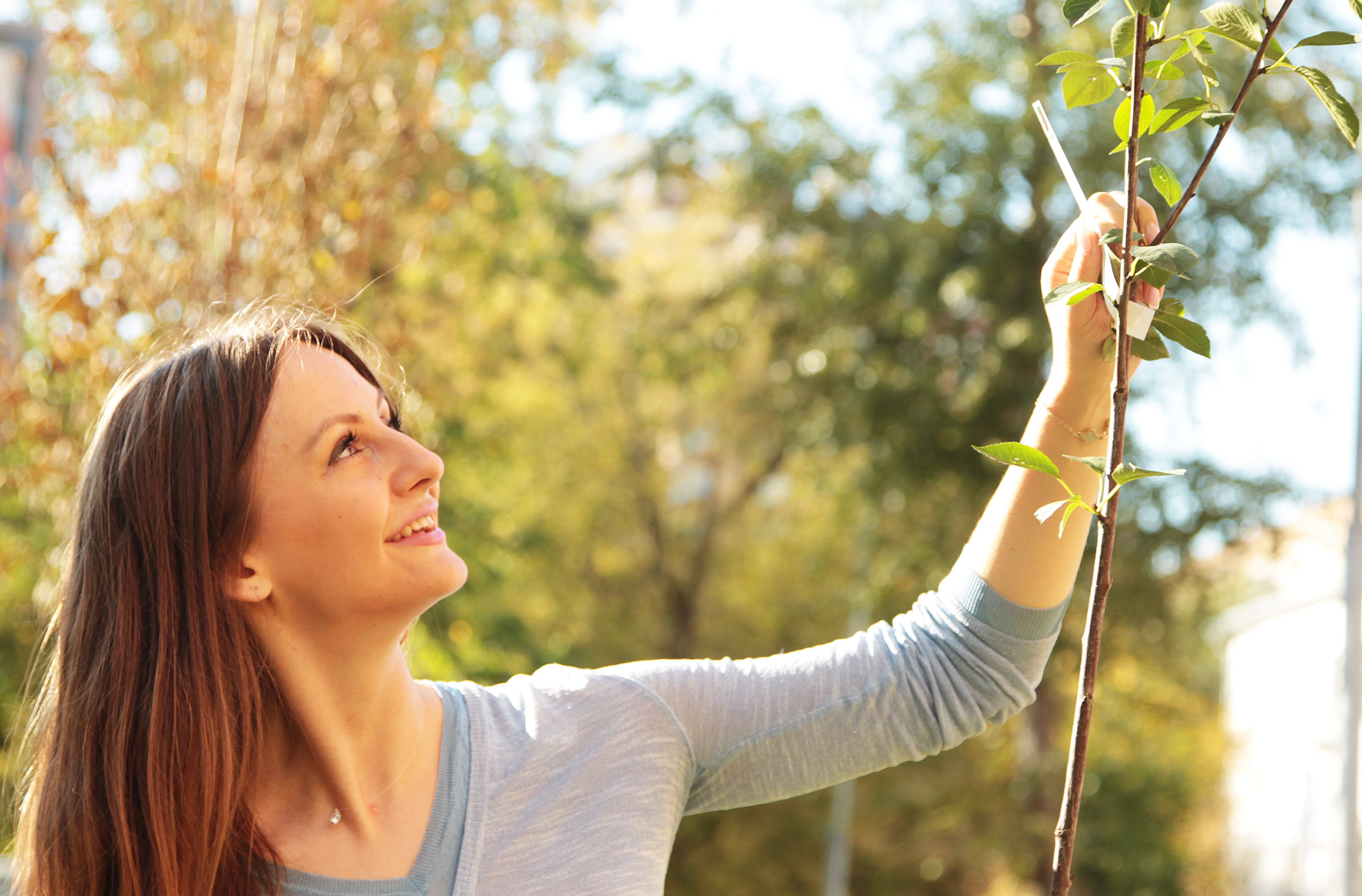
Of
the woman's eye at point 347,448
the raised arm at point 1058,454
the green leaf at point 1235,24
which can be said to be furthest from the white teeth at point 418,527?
the green leaf at point 1235,24

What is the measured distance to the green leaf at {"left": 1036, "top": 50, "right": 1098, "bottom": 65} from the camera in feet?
3.59

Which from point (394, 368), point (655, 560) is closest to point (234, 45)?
point (394, 368)

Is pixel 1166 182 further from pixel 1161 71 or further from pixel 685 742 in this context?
pixel 685 742

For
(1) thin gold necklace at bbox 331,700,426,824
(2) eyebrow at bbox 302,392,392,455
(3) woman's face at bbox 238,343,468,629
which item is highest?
(2) eyebrow at bbox 302,392,392,455

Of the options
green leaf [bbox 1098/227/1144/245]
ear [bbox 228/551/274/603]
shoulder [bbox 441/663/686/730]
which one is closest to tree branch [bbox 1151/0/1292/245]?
green leaf [bbox 1098/227/1144/245]

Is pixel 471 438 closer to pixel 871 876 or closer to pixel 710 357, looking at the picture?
pixel 710 357

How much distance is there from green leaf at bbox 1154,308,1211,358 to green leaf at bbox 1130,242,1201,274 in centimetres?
7

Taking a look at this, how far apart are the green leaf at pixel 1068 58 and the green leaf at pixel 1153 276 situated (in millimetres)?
199

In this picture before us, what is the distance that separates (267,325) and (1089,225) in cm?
99

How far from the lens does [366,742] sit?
150 cm

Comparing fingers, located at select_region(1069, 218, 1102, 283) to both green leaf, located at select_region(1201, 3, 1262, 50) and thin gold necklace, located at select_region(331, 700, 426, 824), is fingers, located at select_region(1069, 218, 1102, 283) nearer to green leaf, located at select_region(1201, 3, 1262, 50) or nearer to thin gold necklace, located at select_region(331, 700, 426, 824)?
green leaf, located at select_region(1201, 3, 1262, 50)

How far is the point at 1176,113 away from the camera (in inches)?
42.9

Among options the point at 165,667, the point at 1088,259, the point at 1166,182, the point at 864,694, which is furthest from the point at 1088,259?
the point at 165,667

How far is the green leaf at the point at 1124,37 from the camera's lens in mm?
1089
